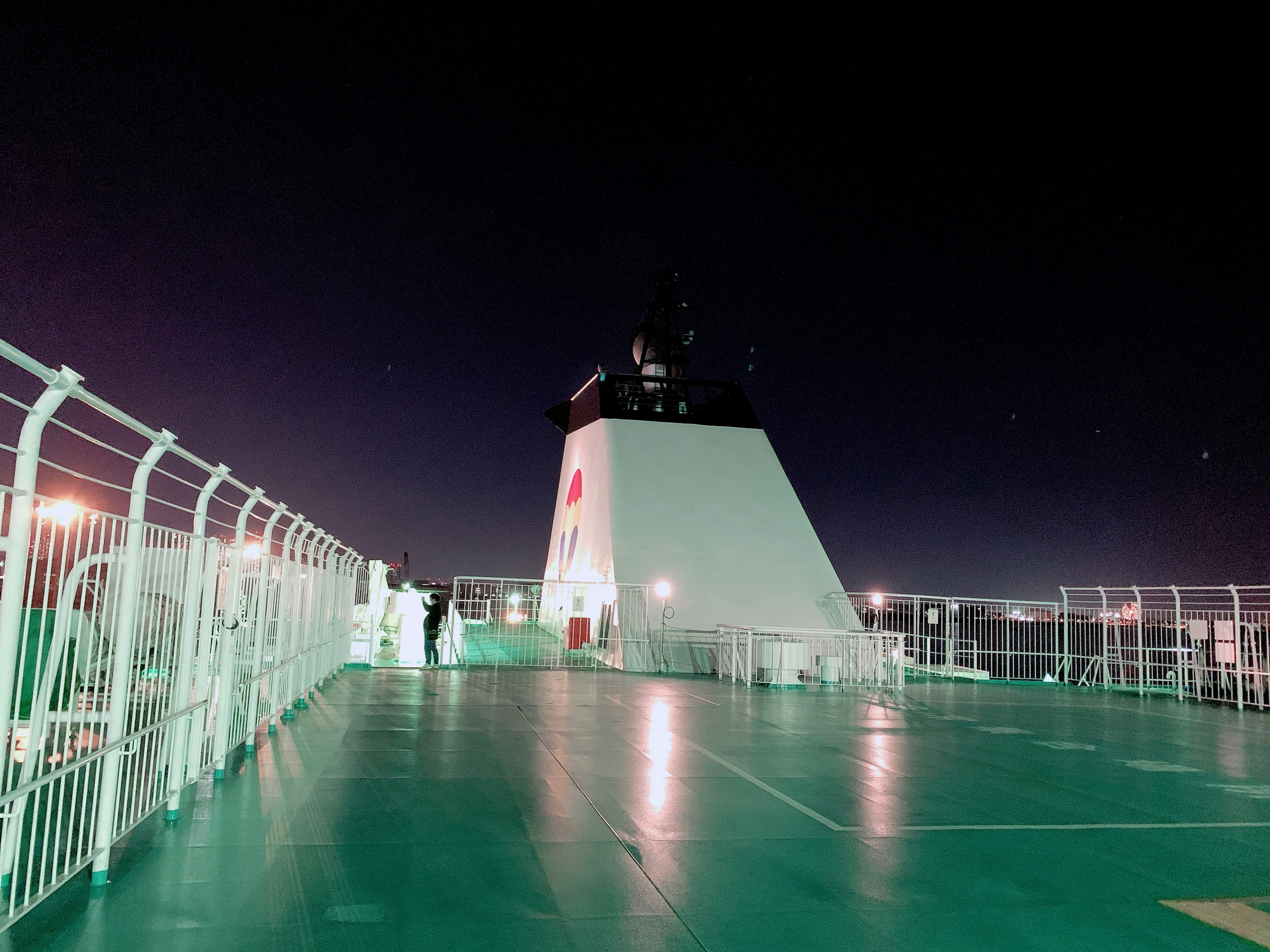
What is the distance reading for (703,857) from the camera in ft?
15.0

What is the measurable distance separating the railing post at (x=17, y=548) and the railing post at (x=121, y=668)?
830 mm

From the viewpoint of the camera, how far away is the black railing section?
21438 mm

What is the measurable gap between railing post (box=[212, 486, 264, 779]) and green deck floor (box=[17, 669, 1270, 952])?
0.27m

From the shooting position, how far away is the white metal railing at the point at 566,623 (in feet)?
55.1

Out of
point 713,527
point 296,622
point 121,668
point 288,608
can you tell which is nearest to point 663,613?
point 713,527

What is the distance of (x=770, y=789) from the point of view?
6328 millimetres

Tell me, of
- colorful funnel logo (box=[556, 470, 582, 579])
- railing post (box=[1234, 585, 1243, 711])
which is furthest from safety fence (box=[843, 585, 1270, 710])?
colorful funnel logo (box=[556, 470, 582, 579])

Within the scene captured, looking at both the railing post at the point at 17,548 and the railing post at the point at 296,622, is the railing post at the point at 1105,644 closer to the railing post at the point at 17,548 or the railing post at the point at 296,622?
the railing post at the point at 296,622

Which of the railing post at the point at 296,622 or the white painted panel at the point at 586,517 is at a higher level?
the white painted panel at the point at 586,517

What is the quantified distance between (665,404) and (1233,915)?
18.6 meters

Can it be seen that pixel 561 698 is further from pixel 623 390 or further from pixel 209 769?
pixel 623 390

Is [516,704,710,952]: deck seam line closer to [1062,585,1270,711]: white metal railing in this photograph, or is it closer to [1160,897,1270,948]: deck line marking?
[1160,897,1270,948]: deck line marking

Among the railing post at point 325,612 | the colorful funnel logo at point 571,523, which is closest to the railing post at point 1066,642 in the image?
the colorful funnel logo at point 571,523

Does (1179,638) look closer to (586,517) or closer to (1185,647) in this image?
(1185,647)
